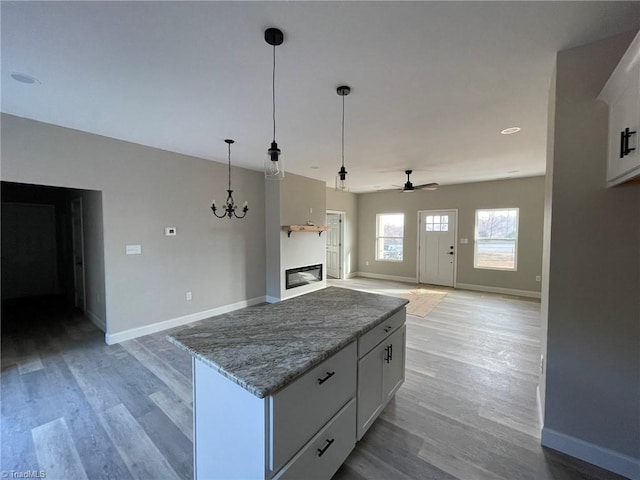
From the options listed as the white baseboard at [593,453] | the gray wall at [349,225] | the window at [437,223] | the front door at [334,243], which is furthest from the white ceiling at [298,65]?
the front door at [334,243]

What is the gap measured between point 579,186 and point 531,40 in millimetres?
933

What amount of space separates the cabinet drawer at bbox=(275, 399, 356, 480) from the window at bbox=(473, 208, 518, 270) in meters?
5.98

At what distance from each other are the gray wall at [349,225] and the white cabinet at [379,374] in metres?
5.43

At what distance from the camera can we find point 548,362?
5.79 feet

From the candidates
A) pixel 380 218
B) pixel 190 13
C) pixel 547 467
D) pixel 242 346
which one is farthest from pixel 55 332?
pixel 380 218

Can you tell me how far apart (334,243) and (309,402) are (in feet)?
21.9

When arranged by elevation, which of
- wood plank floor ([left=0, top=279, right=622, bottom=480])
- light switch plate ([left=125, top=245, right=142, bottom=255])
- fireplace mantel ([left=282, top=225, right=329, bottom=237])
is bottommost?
wood plank floor ([left=0, top=279, right=622, bottom=480])

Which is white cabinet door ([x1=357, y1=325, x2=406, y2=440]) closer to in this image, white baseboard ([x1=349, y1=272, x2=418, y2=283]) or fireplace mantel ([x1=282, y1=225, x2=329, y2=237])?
fireplace mantel ([x1=282, y1=225, x2=329, y2=237])

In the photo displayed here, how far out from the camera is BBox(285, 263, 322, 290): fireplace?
527 cm

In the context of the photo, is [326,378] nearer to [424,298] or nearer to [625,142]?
[625,142]

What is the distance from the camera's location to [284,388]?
109 centimetres

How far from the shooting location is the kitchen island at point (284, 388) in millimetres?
1088

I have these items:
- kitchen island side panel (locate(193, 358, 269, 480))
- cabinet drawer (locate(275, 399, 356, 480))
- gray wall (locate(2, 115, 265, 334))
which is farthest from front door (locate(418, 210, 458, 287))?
kitchen island side panel (locate(193, 358, 269, 480))

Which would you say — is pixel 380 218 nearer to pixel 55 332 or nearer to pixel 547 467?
pixel 547 467
